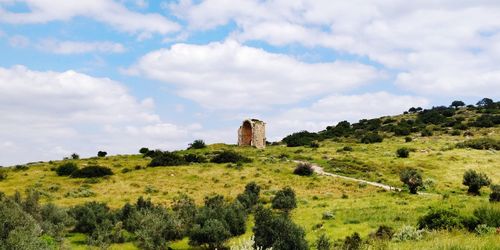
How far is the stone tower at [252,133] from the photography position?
3172 inches

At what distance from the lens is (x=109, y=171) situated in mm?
54219

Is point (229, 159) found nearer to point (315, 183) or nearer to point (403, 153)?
point (315, 183)

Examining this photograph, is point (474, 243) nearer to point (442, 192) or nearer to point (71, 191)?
point (442, 192)

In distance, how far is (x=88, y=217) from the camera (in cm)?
A: 3275

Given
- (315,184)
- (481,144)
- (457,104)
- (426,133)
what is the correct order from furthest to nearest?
(457,104) → (426,133) → (481,144) → (315,184)

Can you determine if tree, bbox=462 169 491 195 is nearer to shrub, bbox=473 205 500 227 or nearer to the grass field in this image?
the grass field

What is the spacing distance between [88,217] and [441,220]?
2239 cm

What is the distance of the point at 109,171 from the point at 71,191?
847 cm

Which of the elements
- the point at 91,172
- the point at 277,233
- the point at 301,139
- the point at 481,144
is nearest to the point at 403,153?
the point at 481,144

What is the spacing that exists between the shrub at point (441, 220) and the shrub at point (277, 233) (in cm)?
598

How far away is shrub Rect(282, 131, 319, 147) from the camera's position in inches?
3563

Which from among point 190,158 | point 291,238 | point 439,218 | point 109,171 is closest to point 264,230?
point 291,238

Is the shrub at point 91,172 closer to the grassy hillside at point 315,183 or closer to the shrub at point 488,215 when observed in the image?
the grassy hillside at point 315,183

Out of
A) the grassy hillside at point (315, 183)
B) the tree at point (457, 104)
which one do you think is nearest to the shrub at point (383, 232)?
the grassy hillside at point (315, 183)
